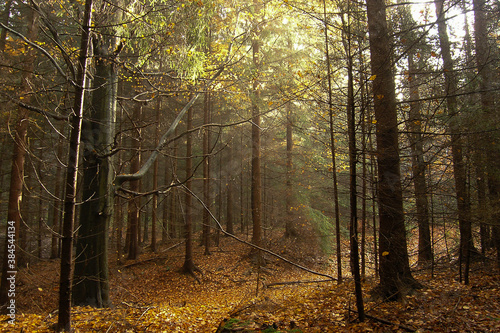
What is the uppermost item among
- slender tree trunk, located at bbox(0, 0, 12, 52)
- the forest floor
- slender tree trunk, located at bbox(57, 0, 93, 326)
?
slender tree trunk, located at bbox(0, 0, 12, 52)

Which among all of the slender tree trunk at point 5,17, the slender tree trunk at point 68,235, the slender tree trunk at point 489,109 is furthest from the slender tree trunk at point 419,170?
the slender tree trunk at point 5,17

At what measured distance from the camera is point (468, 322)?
4223mm

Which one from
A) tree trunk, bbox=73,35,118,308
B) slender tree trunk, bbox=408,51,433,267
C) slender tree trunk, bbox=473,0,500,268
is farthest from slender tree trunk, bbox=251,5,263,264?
slender tree trunk, bbox=473,0,500,268

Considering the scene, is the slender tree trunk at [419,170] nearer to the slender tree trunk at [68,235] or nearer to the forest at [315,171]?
the forest at [315,171]

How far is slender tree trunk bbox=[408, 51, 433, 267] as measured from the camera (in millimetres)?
5773

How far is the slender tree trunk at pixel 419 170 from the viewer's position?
18.9 ft

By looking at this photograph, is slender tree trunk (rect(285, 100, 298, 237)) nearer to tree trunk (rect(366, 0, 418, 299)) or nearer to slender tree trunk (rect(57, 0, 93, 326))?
tree trunk (rect(366, 0, 418, 299))

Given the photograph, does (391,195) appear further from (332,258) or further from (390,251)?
(332,258)

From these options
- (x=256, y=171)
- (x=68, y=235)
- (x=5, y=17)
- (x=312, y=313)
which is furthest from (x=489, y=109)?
(x=5, y=17)

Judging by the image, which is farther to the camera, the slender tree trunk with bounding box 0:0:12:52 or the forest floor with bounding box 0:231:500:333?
the slender tree trunk with bounding box 0:0:12:52

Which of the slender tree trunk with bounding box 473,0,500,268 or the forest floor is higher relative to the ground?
the slender tree trunk with bounding box 473,0,500,268

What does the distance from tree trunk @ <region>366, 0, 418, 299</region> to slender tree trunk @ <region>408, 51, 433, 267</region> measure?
14.8 inches

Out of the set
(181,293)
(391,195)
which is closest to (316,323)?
(391,195)

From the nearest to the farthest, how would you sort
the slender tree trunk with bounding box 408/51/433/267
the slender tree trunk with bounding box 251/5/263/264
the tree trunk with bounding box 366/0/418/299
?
1. the tree trunk with bounding box 366/0/418/299
2. the slender tree trunk with bounding box 408/51/433/267
3. the slender tree trunk with bounding box 251/5/263/264
